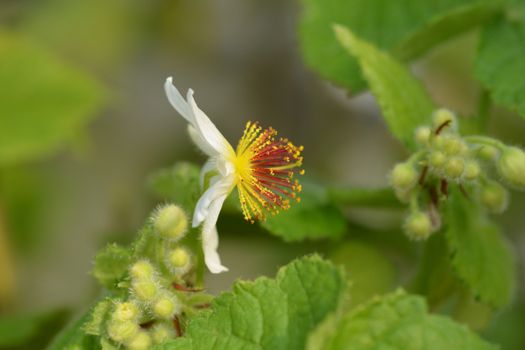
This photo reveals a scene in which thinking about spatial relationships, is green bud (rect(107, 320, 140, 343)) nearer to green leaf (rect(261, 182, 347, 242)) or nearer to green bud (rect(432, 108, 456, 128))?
green leaf (rect(261, 182, 347, 242))

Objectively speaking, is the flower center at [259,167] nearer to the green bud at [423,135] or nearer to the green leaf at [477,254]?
the green bud at [423,135]

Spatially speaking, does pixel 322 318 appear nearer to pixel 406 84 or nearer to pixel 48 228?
pixel 406 84

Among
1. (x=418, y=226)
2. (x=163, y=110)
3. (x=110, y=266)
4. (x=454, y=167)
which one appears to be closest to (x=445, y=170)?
(x=454, y=167)

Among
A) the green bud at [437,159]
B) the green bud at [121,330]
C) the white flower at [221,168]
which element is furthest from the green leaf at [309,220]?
the green bud at [121,330]

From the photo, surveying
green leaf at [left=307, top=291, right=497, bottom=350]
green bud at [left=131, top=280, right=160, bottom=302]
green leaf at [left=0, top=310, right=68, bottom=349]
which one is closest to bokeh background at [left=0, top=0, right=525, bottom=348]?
green leaf at [left=0, top=310, right=68, bottom=349]

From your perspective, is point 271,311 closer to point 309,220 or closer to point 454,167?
point 454,167
